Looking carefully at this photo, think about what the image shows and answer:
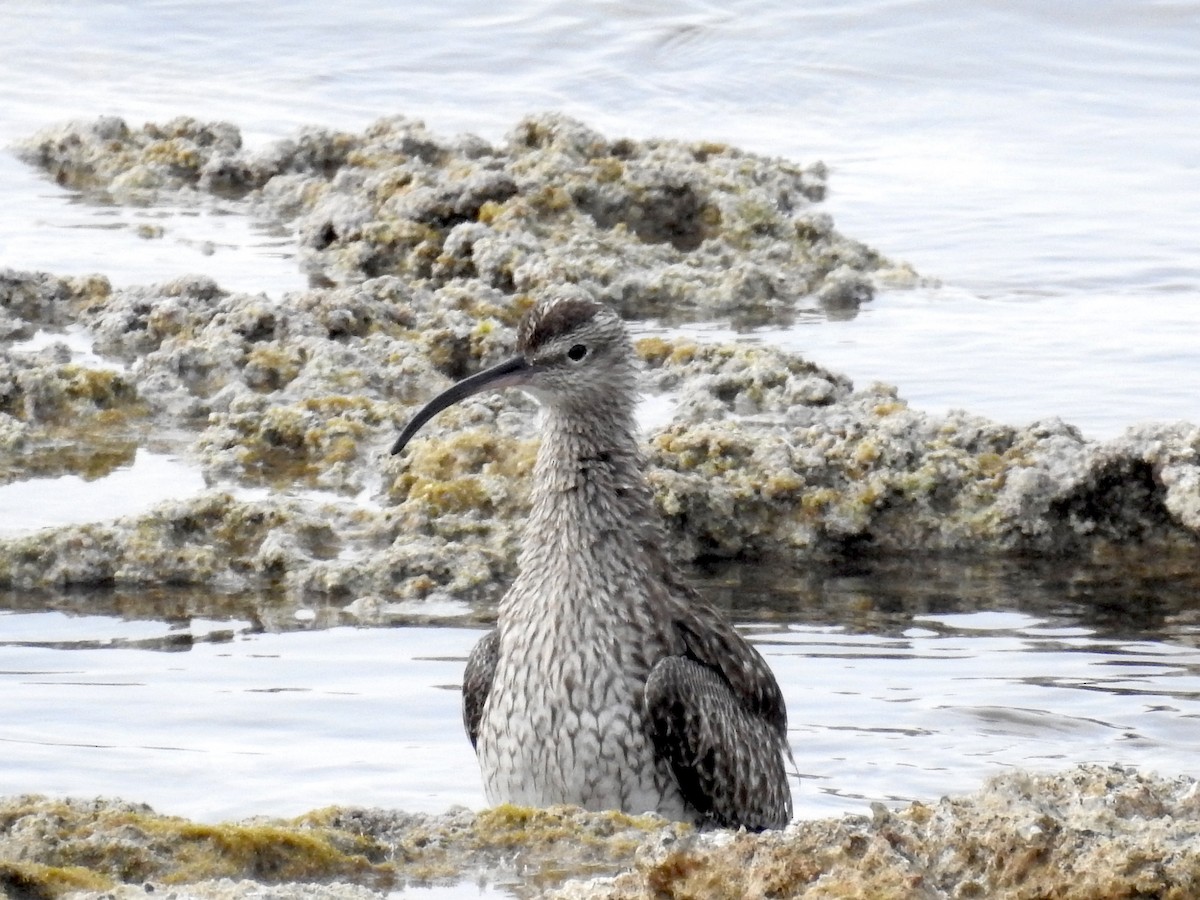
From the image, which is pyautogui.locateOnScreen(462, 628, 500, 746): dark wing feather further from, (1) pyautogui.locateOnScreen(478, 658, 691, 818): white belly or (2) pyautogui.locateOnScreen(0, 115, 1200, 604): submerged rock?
(2) pyautogui.locateOnScreen(0, 115, 1200, 604): submerged rock

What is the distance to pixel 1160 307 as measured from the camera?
Result: 11.9 meters

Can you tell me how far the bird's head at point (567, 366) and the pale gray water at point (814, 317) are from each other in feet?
3.78

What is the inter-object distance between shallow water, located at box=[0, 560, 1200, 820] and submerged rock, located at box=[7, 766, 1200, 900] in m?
1.93

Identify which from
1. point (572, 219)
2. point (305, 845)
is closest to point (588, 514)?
point (305, 845)

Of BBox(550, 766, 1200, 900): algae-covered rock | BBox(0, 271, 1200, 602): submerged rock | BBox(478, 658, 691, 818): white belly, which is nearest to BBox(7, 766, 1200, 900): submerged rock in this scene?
BBox(550, 766, 1200, 900): algae-covered rock

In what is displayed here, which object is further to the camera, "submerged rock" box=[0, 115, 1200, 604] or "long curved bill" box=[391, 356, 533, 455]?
"submerged rock" box=[0, 115, 1200, 604]

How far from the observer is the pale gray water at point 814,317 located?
6.76 meters

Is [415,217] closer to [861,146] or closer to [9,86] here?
[861,146]

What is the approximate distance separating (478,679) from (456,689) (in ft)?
3.50

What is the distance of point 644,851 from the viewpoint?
3.69 m

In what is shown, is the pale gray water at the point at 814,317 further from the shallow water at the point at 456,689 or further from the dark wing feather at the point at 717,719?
the dark wing feather at the point at 717,719

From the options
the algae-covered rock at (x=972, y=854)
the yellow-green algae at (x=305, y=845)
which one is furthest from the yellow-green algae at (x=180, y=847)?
the algae-covered rock at (x=972, y=854)

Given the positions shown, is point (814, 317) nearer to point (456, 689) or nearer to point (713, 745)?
point (456, 689)

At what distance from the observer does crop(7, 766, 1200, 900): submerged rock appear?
3395 mm
